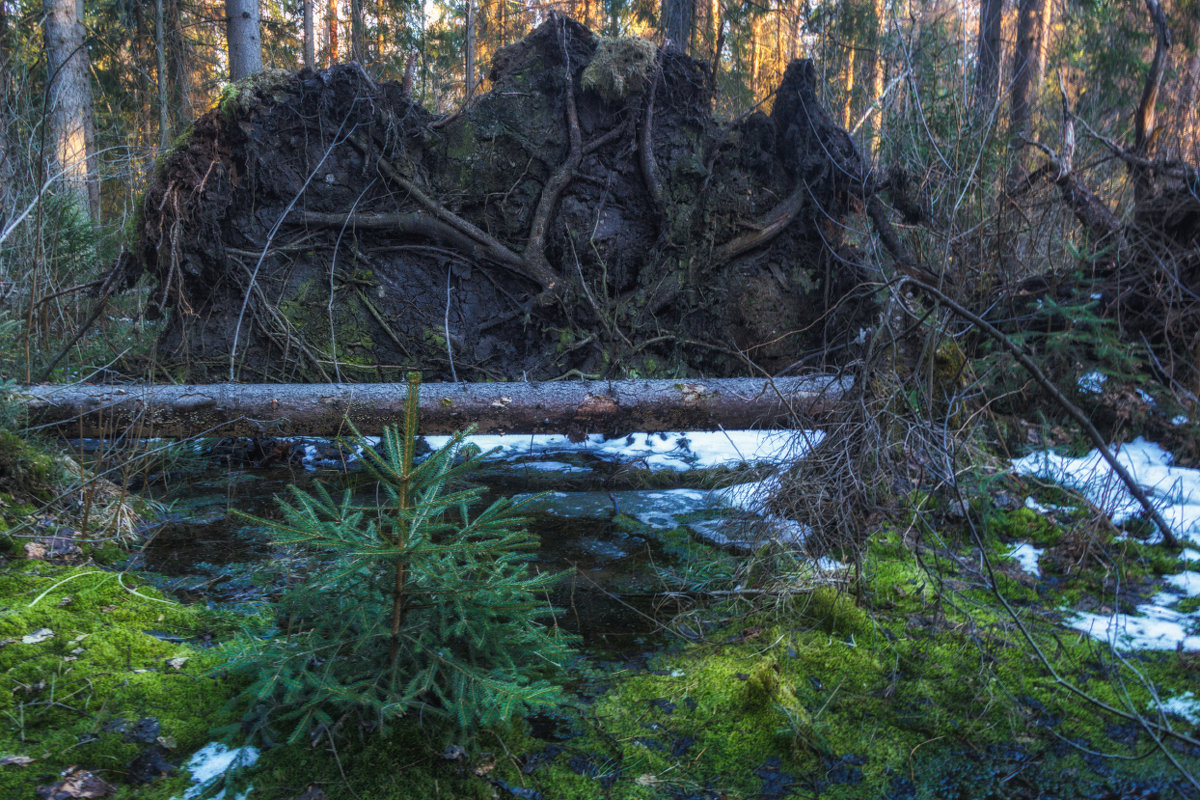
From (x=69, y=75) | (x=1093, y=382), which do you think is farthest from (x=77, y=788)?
(x=69, y=75)

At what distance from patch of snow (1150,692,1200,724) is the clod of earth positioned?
5413 millimetres

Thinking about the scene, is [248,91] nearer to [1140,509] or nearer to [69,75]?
[69,75]

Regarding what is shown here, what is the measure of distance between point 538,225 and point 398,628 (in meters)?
6.75

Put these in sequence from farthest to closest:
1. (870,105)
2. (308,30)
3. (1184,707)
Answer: (308,30) < (870,105) < (1184,707)

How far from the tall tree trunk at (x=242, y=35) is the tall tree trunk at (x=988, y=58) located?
9427 mm

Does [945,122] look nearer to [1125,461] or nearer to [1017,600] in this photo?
[1125,461]

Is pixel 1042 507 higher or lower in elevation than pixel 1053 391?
lower

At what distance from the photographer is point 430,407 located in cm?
523

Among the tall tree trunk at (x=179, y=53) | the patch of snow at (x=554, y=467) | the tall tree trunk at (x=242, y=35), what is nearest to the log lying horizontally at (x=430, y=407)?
the patch of snow at (x=554, y=467)

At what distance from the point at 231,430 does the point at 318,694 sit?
360 centimetres

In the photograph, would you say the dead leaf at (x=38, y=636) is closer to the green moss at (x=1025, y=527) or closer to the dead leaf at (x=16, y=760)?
the dead leaf at (x=16, y=760)

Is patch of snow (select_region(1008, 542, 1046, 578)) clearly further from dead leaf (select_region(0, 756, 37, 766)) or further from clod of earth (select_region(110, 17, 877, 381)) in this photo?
dead leaf (select_region(0, 756, 37, 766))

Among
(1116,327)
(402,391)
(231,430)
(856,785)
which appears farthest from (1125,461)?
(231,430)

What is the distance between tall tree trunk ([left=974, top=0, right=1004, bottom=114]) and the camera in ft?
22.5
